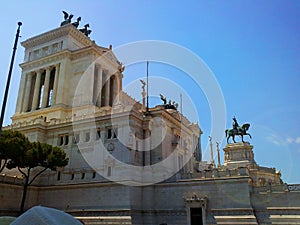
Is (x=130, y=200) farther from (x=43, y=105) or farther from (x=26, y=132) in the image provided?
(x=43, y=105)

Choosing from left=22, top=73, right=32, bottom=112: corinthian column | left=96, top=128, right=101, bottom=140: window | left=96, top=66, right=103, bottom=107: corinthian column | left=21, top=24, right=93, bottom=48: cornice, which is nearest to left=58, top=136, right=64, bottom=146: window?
left=96, top=128, right=101, bottom=140: window

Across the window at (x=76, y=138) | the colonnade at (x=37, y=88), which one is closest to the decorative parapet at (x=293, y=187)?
the window at (x=76, y=138)

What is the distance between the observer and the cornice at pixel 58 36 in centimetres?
5191

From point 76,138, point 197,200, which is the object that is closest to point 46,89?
point 76,138

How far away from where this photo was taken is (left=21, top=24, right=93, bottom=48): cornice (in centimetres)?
5191

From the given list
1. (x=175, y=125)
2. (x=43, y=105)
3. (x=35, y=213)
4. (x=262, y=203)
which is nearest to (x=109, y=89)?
(x=43, y=105)

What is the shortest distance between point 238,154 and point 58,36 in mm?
37711

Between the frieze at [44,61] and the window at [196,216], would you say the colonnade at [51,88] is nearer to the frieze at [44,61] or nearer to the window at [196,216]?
the frieze at [44,61]

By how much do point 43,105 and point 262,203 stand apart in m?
37.5

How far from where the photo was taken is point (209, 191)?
31.0 metres

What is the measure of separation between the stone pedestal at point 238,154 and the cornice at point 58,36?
33.0 metres

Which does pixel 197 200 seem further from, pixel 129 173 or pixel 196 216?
pixel 129 173

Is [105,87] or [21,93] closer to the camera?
[21,93]

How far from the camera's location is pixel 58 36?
173ft
